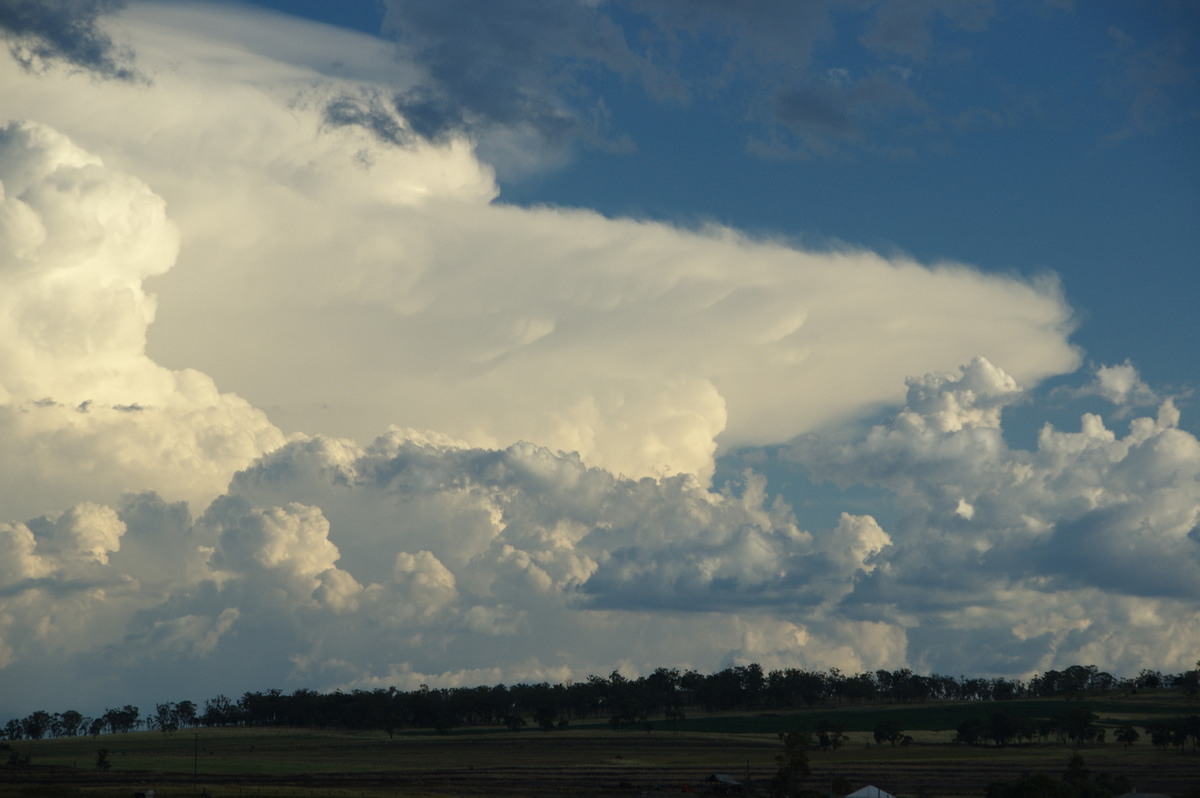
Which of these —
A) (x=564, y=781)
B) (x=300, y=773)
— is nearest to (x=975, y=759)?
(x=564, y=781)

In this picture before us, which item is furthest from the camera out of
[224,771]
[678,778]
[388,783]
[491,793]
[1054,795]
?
[224,771]

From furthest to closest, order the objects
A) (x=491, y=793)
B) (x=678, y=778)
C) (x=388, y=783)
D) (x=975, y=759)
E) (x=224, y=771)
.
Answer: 1. (x=975, y=759)
2. (x=224, y=771)
3. (x=678, y=778)
4. (x=388, y=783)
5. (x=491, y=793)

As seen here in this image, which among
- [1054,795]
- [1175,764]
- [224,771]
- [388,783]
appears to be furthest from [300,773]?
[1175,764]

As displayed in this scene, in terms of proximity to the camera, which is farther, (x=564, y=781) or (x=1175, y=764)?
(x=1175, y=764)

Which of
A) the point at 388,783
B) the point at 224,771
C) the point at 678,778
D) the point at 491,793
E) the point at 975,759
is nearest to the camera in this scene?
the point at 491,793

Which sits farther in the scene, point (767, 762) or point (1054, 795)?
point (767, 762)

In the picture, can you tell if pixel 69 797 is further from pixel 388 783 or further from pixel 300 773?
pixel 300 773

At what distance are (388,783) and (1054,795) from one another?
82.8m

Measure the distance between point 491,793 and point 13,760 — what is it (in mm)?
102350

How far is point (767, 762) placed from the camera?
7707 inches

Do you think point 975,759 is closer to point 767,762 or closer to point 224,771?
point 767,762

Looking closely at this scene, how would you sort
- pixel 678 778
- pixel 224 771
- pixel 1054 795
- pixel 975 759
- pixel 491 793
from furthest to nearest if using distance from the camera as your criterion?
pixel 975 759
pixel 224 771
pixel 678 778
pixel 491 793
pixel 1054 795

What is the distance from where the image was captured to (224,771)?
578 feet

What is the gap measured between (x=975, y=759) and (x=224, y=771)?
120m
